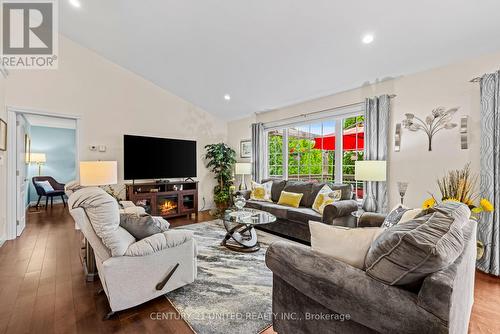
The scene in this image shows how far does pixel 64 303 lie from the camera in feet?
6.38

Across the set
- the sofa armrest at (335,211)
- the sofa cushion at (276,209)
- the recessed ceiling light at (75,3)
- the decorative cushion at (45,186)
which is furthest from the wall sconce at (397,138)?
the decorative cushion at (45,186)

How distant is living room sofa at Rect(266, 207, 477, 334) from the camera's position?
91 centimetres

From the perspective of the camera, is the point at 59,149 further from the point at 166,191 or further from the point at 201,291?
the point at 201,291

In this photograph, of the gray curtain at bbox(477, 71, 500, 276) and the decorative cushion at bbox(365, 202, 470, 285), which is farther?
the gray curtain at bbox(477, 71, 500, 276)

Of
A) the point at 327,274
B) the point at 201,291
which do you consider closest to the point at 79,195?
the point at 201,291

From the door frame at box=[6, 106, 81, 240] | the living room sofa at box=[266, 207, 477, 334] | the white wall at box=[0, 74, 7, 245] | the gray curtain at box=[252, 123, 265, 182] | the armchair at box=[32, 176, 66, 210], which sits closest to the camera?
the living room sofa at box=[266, 207, 477, 334]

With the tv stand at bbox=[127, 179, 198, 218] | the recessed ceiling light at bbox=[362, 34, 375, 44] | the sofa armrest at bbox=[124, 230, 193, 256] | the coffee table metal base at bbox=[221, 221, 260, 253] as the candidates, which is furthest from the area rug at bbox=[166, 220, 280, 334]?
the recessed ceiling light at bbox=[362, 34, 375, 44]

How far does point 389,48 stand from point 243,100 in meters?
2.83

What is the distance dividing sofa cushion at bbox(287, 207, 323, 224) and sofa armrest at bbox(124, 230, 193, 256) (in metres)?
1.87

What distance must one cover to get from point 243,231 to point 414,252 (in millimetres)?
2689

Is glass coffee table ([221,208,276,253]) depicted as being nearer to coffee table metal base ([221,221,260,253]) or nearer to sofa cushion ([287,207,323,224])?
coffee table metal base ([221,221,260,253])

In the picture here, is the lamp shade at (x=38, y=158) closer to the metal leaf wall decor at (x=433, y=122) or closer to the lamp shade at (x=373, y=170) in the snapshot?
the lamp shade at (x=373, y=170)

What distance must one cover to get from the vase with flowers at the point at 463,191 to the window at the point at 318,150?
1205 millimetres

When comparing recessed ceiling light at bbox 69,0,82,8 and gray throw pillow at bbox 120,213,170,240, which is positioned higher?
recessed ceiling light at bbox 69,0,82,8
